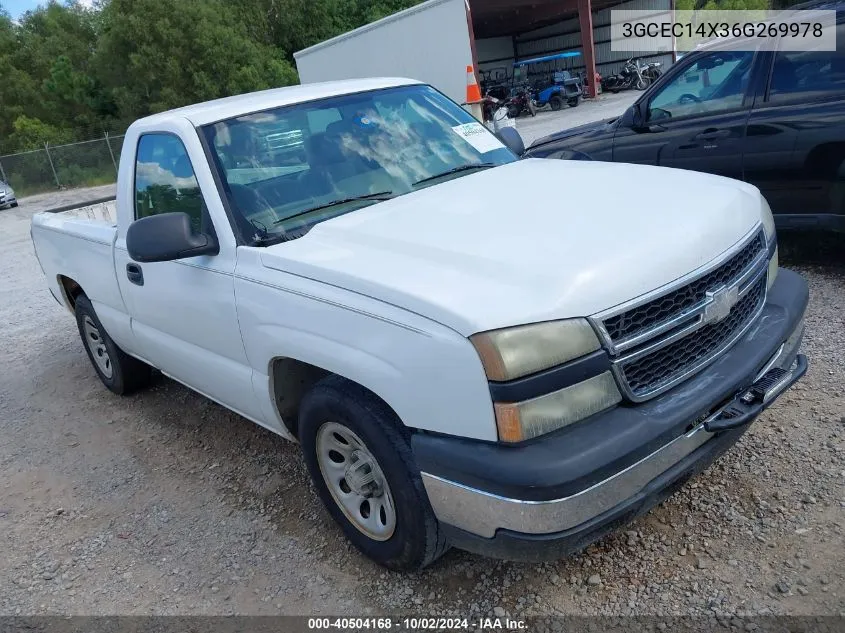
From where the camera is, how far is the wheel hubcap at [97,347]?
5.25m

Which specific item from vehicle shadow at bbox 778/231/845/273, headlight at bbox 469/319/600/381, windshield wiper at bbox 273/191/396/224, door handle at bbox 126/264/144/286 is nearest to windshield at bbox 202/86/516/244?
windshield wiper at bbox 273/191/396/224

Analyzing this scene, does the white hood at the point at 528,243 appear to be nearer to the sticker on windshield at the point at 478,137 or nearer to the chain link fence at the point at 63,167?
the sticker on windshield at the point at 478,137

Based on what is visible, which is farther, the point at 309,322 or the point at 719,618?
→ the point at 309,322

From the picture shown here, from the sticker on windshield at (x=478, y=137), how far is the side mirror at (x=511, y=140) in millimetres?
100

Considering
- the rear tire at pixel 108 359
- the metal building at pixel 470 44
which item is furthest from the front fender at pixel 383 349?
the metal building at pixel 470 44

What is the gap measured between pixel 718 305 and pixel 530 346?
0.82m

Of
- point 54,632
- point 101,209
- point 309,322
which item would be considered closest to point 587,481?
point 309,322

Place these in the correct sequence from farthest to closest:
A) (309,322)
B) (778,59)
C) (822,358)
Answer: (778,59) < (822,358) < (309,322)

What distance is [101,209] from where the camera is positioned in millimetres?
6008

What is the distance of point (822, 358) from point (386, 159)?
270 cm

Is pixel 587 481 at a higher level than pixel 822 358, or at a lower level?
higher

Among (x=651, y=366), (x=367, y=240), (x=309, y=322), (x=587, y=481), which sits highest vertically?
(x=367, y=240)

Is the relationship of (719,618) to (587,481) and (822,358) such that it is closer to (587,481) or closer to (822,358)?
(587,481)

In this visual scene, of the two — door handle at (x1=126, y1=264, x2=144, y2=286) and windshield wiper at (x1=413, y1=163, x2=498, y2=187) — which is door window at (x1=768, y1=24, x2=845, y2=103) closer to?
windshield wiper at (x1=413, y1=163, x2=498, y2=187)
